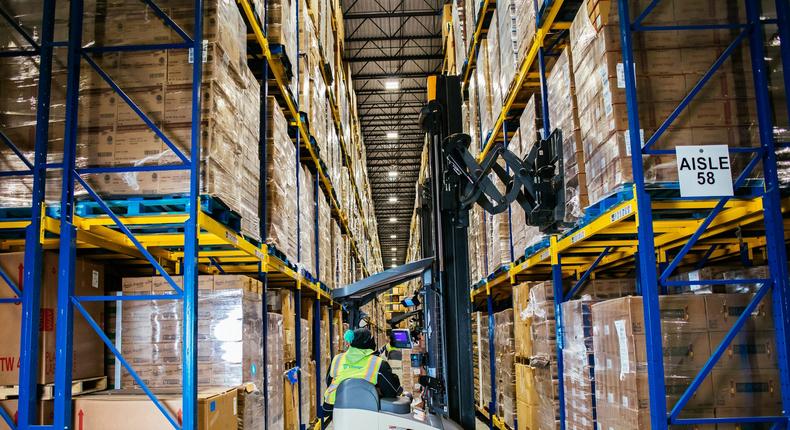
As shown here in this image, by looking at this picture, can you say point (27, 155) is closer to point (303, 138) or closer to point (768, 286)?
point (303, 138)

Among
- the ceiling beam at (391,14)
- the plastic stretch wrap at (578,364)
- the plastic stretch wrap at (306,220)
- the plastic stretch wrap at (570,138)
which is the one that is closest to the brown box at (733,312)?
the plastic stretch wrap at (570,138)

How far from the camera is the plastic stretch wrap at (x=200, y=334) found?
17.1 ft

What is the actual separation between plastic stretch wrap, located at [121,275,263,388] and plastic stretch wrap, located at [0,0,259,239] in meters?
1.08

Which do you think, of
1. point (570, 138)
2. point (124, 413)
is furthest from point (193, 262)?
point (570, 138)

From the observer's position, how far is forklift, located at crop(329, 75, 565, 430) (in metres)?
4.92

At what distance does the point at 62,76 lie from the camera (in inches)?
182

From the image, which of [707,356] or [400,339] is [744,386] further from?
[400,339]

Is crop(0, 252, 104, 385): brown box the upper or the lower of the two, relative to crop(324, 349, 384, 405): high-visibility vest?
upper

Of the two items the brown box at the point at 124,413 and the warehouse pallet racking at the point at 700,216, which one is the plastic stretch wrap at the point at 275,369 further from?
the warehouse pallet racking at the point at 700,216

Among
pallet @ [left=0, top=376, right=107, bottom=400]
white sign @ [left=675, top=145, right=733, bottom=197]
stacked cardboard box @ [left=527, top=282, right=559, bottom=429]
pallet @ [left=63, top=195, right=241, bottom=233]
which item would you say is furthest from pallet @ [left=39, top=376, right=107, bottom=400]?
white sign @ [left=675, top=145, right=733, bottom=197]

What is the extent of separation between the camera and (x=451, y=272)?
543 cm

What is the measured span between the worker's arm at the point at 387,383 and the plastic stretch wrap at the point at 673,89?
2170 mm

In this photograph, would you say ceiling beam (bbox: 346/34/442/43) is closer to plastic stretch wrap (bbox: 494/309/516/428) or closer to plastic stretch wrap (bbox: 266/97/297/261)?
plastic stretch wrap (bbox: 494/309/516/428)

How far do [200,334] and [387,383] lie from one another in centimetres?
159
